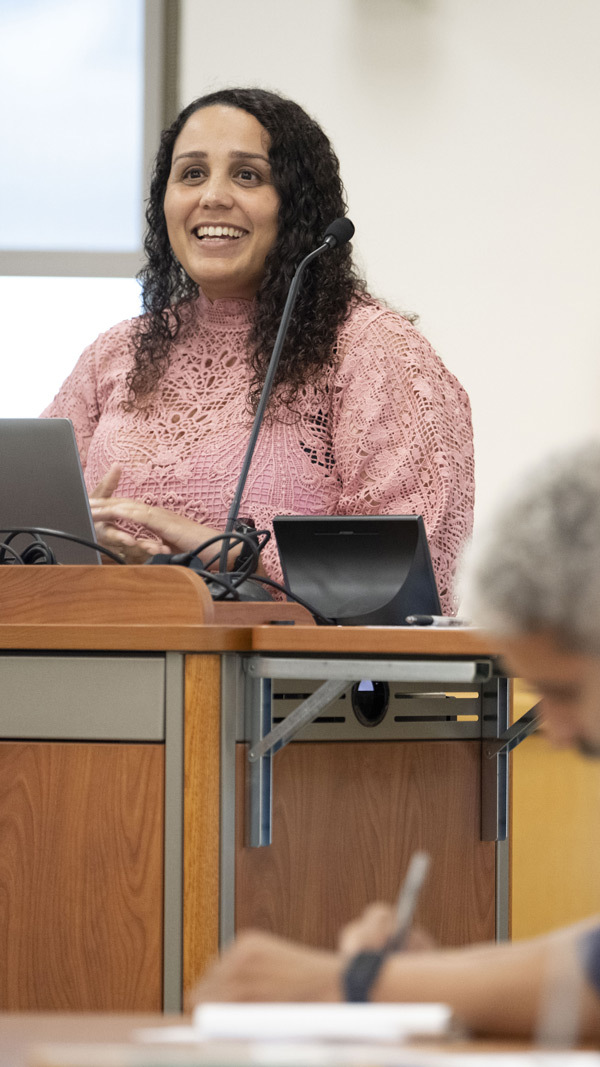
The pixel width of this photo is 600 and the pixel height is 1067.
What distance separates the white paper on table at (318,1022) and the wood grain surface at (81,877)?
2.58 ft

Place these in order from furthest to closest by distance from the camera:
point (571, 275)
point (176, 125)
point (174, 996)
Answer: point (571, 275)
point (176, 125)
point (174, 996)

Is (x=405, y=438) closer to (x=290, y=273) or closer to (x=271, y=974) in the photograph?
(x=290, y=273)

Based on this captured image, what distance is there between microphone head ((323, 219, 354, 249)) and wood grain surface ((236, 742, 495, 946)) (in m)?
0.69

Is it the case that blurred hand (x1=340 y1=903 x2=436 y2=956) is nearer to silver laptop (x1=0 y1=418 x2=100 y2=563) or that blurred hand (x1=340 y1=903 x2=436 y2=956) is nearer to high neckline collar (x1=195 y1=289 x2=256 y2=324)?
silver laptop (x1=0 y1=418 x2=100 y2=563)

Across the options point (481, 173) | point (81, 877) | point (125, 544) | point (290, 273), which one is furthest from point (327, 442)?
point (481, 173)

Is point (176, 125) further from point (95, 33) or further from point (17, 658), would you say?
point (95, 33)

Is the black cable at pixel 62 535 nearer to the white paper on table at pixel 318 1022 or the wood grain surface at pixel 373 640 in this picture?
the wood grain surface at pixel 373 640

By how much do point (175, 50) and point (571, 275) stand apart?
1325 mm

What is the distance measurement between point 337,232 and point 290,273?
1.16 feet

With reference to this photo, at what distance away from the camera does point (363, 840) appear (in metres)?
1.45

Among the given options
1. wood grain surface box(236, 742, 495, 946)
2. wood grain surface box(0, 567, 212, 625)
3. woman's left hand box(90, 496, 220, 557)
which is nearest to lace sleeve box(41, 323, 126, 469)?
woman's left hand box(90, 496, 220, 557)

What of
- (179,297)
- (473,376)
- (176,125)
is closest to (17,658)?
(179,297)

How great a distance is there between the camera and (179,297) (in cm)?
229

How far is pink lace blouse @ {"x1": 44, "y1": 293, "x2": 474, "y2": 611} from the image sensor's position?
72.4 inches
